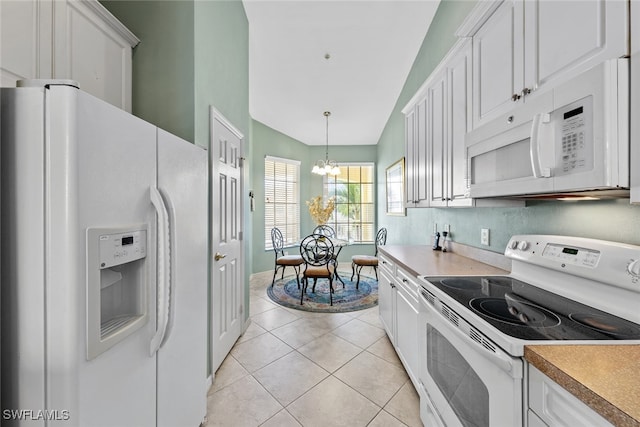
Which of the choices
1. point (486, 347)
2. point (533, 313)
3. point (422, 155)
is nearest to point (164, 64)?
point (422, 155)

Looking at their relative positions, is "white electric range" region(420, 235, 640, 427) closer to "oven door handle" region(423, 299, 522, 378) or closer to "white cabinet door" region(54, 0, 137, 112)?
"oven door handle" region(423, 299, 522, 378)

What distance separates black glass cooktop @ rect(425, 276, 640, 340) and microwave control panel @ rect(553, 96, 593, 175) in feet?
1.79

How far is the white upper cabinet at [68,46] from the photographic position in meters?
1.01

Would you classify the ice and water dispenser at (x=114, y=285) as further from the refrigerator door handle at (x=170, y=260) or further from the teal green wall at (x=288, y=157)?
the teal green wall at (x=288, y=157)

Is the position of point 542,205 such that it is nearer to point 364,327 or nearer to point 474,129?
point 474,129

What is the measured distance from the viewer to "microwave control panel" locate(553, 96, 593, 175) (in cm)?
82

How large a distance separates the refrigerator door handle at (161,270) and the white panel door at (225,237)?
99 cm

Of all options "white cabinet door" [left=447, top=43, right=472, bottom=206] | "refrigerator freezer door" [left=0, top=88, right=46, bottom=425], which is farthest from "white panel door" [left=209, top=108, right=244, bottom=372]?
"white cabinet door" [left=447, top=43, right=472, bottom=206]

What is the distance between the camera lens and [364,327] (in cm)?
281

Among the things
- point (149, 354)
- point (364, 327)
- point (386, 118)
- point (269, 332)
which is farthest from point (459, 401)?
point (386, 118)

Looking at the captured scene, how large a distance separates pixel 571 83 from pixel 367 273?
453cm

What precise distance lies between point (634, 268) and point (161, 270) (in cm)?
171

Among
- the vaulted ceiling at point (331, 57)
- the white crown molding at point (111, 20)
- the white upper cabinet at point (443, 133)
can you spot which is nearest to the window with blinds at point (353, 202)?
the vaulted ceiling at point (331, 57)

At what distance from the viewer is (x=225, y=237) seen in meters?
2.24
